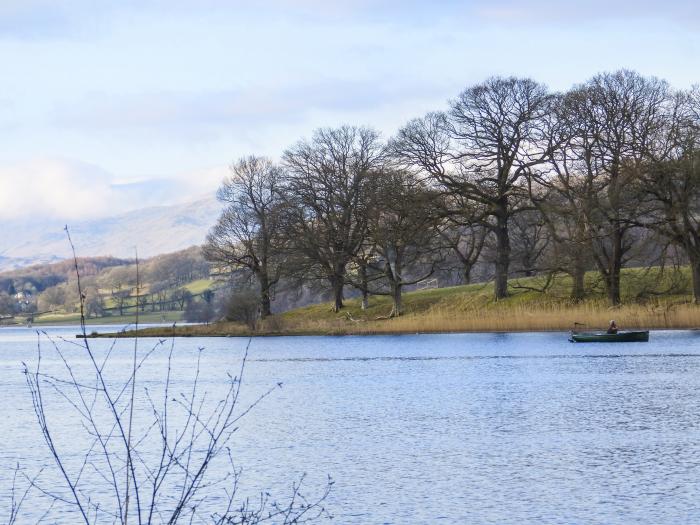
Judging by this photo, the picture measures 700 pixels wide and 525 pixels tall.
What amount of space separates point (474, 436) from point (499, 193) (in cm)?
4314

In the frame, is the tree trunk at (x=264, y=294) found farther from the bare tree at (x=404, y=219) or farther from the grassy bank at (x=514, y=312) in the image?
the bare tree at (x=404, y=219)

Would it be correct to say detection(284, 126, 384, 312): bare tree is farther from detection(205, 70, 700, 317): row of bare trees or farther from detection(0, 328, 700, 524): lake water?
detection(0, 328, 700, 524): lake water

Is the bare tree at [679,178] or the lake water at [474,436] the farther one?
the bare tree at [679,178]

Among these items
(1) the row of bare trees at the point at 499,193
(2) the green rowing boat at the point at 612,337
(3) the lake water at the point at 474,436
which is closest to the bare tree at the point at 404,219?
(1) the row of bare trees at the point at 499,193

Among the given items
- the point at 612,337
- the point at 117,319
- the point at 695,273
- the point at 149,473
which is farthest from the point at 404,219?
the point at 117,319

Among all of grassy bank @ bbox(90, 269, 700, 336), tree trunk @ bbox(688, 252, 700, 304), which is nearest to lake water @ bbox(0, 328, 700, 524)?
grassy bank @ bbox(90, 269, 700, 336)

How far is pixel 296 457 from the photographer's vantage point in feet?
69.2

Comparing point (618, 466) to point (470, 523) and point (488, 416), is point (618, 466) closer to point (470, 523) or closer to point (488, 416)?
point (470, 523)

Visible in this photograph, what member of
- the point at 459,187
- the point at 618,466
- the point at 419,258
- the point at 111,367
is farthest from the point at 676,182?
the point at 618,466

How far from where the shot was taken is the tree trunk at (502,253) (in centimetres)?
6550

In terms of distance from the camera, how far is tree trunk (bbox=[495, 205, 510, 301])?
2579 inches

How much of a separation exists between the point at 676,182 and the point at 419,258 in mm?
18501

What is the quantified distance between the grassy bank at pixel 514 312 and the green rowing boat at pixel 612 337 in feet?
13.2

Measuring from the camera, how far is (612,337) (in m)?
51.4
